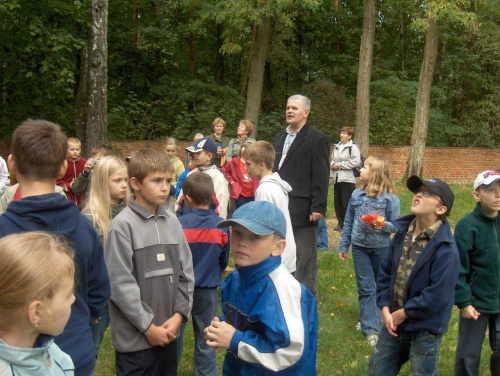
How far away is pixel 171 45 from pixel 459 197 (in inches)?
581

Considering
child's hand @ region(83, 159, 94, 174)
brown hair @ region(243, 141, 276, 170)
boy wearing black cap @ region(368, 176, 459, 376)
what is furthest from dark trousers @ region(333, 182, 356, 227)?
boy wearing black cap @ region(368, 176, 459, 376)

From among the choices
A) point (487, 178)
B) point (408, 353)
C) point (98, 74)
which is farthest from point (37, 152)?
point (98, 74)

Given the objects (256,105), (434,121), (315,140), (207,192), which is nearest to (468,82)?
(434,121)

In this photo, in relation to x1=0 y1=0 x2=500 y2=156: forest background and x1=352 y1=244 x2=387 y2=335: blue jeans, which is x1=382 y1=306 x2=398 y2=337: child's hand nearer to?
x1=352 y1=244 x2=387 y2=335: blue jeans

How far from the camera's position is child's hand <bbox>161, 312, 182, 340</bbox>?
3818 millimetres

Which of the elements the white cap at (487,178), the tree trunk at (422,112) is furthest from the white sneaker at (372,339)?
the tree trunk at (422,112)

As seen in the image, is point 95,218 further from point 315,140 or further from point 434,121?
point 434,121

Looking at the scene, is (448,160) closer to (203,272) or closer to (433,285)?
(203,272)

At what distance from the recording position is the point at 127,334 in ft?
12.4

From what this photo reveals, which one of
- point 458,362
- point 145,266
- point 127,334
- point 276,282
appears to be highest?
point 276,282

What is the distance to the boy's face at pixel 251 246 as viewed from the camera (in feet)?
9.26

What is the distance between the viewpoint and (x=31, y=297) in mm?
2172

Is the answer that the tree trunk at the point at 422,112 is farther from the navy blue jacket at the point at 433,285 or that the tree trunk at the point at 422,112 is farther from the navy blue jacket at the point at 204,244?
the navy blue jacket at the point at 433,285

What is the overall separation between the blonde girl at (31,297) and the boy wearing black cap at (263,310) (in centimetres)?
78
